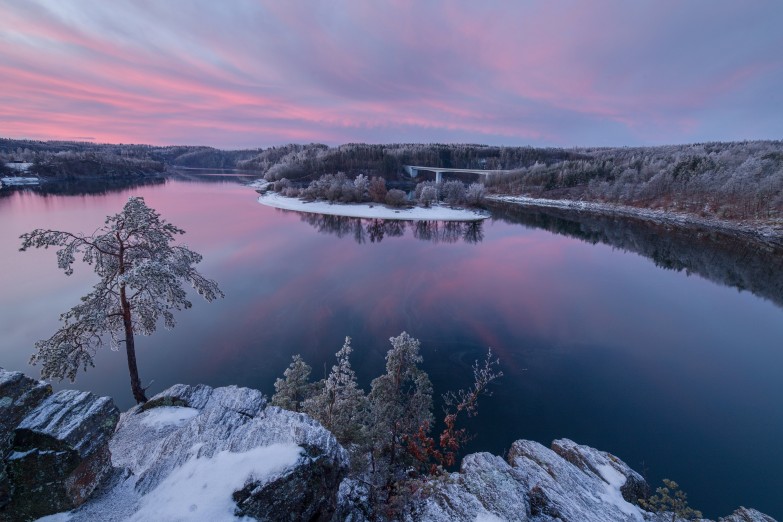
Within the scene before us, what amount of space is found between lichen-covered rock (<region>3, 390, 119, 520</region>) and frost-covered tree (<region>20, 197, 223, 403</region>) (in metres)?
4.55

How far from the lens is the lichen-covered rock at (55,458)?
5.72 metres

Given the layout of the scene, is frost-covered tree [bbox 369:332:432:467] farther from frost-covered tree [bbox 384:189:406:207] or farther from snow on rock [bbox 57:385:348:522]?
frost-covered tree [bbox 384:189:406:207]

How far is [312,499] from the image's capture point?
254 inches

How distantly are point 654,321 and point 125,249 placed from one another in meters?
33.2

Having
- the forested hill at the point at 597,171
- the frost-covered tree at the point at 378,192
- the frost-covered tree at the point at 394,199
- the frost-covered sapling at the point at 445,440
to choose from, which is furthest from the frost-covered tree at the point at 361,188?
the frost-covered sapling at the point at 445,440

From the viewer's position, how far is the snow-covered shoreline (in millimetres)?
57156

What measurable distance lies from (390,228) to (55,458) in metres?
55.2

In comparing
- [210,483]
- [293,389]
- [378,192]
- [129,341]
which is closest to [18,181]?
[378,192]

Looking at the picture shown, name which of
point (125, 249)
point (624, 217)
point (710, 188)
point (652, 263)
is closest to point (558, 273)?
point (652, 263)

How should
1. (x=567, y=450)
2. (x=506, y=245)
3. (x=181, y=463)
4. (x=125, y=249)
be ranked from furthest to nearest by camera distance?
→ 1. (x=506, y=245)
2. (x=125, y=249)
3. (x=567, y=450)
4. (x=181, y=463)

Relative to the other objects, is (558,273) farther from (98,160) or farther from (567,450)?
(98,160)

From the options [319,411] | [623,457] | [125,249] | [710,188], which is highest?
[710,188]

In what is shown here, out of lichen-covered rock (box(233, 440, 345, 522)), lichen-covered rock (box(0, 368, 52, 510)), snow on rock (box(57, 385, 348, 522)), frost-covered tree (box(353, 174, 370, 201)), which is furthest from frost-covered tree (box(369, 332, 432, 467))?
frost-covered tree (box(353, 174, 370, 201))

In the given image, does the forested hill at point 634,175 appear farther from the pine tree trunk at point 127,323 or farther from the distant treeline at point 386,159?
the pine tree trunk at point 127,323
